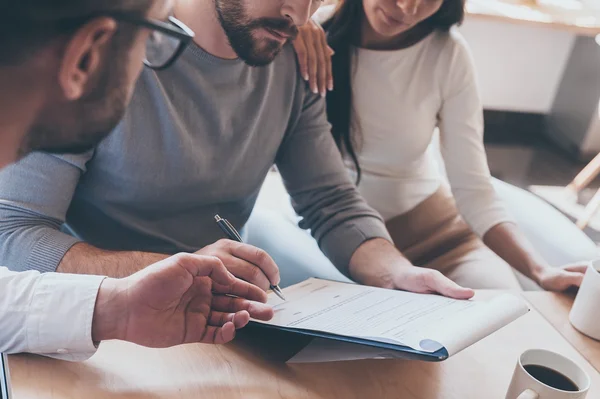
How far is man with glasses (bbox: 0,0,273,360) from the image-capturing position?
1.49ft

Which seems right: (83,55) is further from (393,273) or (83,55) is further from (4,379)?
(393,273)

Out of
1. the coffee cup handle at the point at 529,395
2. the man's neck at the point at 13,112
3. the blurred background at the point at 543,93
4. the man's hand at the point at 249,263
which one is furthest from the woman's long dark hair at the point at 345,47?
the blurred background at the point at 543,93

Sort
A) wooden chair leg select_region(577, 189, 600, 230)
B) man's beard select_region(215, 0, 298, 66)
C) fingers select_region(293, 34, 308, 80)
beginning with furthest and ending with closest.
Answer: wooden chair leg select_region(577, 189, 600, 230), fingers select_region(293, 34, 308, 80), man's beard select_region(215, 0, 298, 66)

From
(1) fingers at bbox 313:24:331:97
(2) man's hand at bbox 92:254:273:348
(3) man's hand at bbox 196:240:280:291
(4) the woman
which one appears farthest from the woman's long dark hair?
(2) man's hand at bbox 92:254:273:348

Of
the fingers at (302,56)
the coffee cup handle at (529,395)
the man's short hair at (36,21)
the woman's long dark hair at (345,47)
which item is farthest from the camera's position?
the woman's long dark hair at (345,47)

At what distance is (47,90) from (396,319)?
490mm

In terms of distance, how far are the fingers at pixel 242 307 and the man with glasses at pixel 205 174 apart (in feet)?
0.19

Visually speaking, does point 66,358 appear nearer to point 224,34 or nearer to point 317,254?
point 224,34

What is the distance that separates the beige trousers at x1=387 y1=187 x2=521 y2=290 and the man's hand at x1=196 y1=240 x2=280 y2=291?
665mm

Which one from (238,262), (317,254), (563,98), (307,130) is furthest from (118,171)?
(563,98)

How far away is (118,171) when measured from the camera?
3.11ft

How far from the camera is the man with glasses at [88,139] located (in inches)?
17.9

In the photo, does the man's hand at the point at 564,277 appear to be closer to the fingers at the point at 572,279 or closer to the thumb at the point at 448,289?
the fingers at the point at 572,279

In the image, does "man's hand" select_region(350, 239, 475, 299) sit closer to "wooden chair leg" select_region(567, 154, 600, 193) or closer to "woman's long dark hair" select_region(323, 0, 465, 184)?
"woman's long dark hair" select_region(323, 0, 465, 184)
